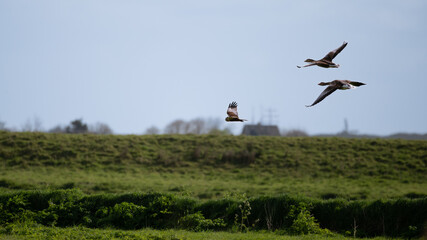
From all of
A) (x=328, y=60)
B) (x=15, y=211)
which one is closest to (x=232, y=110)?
(x=328, y=60)

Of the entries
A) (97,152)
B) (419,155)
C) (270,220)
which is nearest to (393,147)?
(419,155)

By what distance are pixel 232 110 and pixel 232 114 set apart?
18 centimetres

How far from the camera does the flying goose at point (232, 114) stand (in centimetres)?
867

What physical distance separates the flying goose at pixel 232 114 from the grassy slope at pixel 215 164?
54.7 ft

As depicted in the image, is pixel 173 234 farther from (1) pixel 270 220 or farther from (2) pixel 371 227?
(2) pixel 371 227

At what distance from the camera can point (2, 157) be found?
35.0 metres

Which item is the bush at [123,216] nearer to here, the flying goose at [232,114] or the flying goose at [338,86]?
the flying goose at [232,114]

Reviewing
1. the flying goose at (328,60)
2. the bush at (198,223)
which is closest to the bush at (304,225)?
the bush at (198,223)

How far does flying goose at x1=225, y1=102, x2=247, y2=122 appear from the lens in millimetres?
8671

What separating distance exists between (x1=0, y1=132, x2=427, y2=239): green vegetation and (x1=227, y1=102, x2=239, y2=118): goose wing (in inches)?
220

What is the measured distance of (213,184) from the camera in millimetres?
28922

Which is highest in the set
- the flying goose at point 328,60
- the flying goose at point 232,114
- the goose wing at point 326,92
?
the flying goose at point 328,60

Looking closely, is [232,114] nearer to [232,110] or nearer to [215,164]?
[232,110]

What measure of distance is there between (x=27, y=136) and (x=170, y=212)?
28198mm
